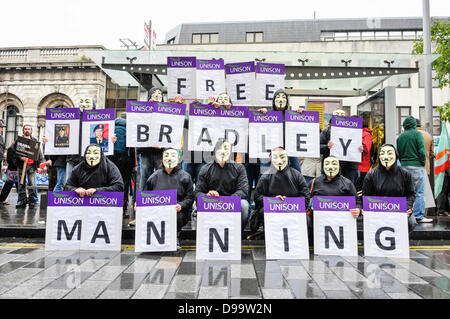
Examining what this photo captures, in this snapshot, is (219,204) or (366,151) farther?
(366,151)

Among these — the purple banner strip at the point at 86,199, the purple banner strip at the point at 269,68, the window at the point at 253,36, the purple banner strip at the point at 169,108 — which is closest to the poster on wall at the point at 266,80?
the purple banner strip at the point at 269,68

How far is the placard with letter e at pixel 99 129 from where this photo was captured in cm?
592

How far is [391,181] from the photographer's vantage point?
5449 millimetres

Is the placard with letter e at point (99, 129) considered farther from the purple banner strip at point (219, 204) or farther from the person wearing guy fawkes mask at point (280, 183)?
the person wearing guy fawkes mask at point (280, 183)

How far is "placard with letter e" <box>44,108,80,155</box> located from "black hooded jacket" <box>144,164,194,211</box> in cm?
167

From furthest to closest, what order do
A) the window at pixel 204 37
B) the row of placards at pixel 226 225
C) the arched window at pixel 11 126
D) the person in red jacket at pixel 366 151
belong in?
1. the window at pixel 204 37
2. the arched window at pixel 11 126
3. the person in red jacket at pixel 366 151
4. the row of placards at pixel 226 225

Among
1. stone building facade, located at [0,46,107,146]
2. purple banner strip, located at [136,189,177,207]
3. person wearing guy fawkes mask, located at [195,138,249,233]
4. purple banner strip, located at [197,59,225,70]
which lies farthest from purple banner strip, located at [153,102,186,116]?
stone building facade, located at [0,46,107,146]

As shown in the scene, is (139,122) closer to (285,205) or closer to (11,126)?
(285,205)

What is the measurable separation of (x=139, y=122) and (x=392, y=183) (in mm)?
4154

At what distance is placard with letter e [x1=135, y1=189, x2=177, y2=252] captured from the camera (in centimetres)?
487

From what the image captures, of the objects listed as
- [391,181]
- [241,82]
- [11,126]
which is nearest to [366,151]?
[391,181]

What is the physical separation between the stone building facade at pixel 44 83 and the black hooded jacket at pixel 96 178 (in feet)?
71.9

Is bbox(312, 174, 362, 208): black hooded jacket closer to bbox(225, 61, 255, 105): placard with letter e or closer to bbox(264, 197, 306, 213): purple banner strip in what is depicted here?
bbox(264, 197, 306, 213): purple banner strip
